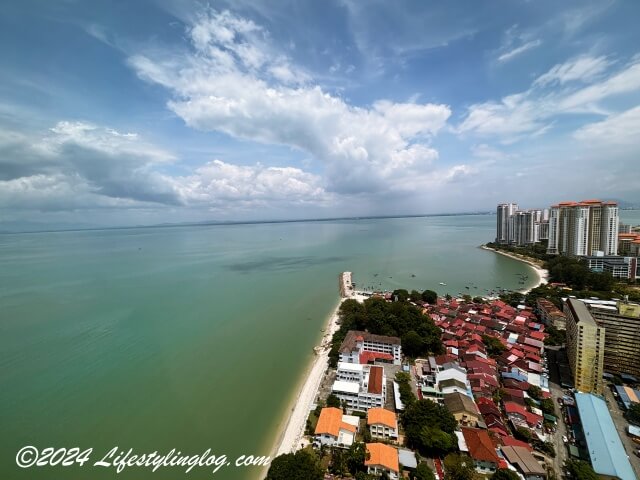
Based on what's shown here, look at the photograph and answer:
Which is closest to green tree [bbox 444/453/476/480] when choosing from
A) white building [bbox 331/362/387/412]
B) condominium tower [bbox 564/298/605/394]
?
white building [bbox 331/362/387/412]

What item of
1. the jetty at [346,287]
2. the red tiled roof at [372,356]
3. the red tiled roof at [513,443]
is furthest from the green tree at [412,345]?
the jetty at [346,287]

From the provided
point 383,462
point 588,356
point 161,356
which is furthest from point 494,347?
point 161,356

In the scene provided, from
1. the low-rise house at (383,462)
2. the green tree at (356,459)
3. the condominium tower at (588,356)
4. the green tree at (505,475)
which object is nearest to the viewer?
the green tree at (505,475)

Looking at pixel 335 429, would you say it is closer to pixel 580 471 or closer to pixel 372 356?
pixel 372 356

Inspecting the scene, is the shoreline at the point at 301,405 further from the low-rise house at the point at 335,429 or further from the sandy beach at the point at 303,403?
the low-rise house at the point at 335,429

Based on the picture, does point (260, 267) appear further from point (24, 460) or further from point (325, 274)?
point (24, 460)

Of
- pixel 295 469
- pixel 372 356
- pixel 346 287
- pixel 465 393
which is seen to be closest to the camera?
pixel 295 469

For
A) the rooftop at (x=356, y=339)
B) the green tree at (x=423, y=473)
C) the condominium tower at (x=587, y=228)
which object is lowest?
the green tree at (x=423, y=473)
